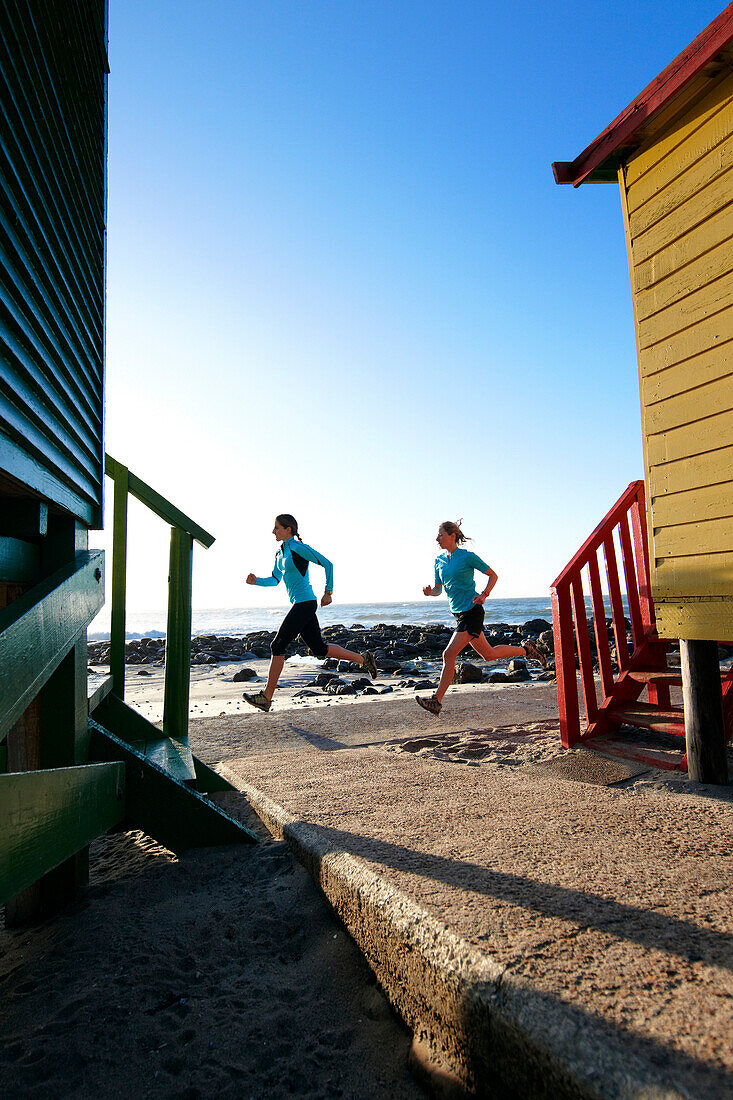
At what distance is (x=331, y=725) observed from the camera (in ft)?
17.5

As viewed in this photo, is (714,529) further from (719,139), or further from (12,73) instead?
(12,73)

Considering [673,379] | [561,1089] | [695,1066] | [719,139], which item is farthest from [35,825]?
[719,139]

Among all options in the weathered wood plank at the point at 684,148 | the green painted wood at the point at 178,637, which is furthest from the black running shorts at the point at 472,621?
the weathered wood plank at the point at 684,148

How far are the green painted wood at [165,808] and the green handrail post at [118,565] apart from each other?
32.7 inches

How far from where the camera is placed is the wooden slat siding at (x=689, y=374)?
3465 millimetres

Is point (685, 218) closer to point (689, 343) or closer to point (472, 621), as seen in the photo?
point (689, 343)

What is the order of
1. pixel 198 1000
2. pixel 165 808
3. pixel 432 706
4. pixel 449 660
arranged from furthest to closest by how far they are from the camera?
pixel 449 660, pixel 432 706, pixel 165 808, pixel 198 1000

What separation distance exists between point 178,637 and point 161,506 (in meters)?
0.81

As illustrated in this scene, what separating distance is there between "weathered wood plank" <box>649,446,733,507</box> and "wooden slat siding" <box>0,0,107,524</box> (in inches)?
126

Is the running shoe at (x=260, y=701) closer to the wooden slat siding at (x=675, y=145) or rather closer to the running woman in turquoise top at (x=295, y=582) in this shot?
the running woman in turquoise top at (x=295, y=582)

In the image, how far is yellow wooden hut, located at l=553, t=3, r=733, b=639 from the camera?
11.3 feet

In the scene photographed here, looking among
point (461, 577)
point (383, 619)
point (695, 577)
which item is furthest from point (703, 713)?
point (383, 619)

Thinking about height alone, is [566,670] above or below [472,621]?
Result: below

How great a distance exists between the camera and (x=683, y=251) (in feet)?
12.3
